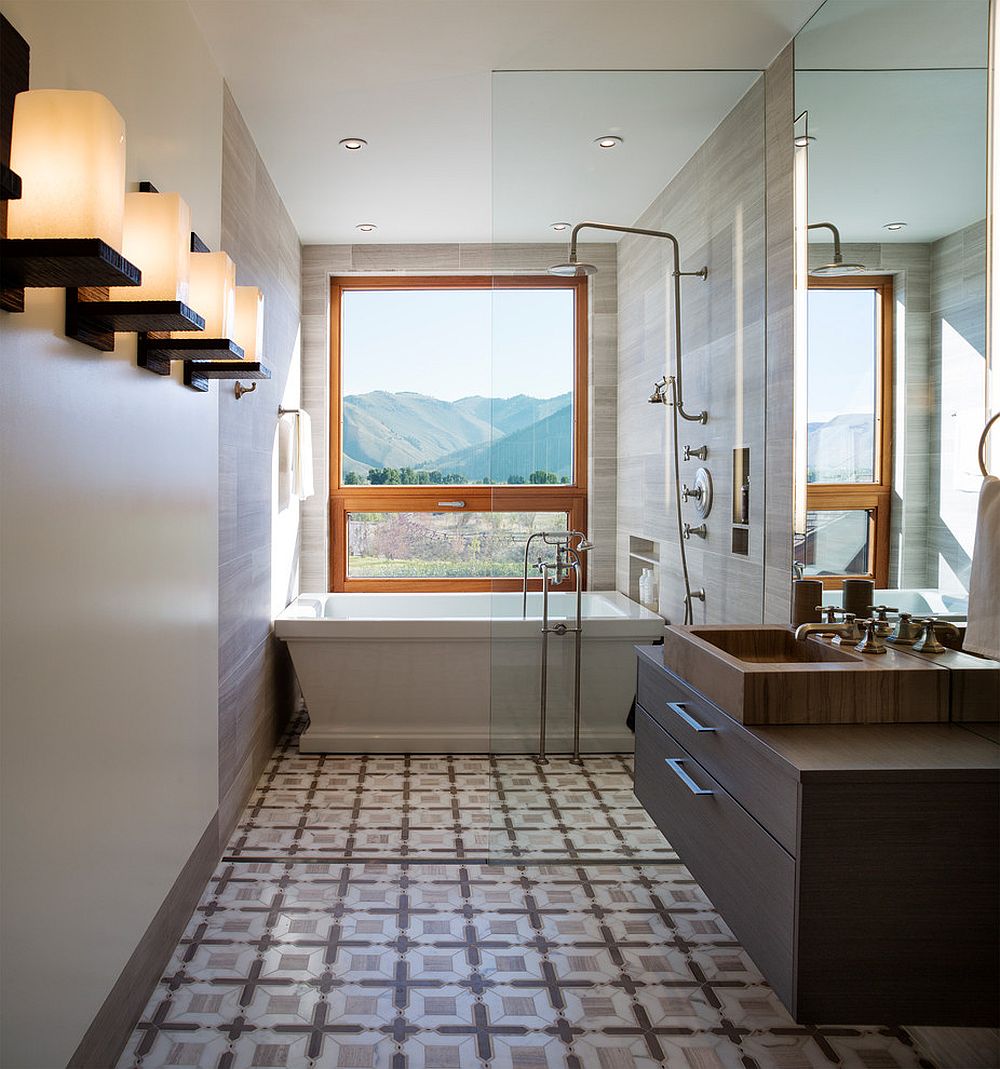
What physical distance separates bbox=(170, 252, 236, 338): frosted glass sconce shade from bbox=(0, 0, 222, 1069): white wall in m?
0.19

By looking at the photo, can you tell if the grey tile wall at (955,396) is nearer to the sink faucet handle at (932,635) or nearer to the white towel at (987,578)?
the sink faucet handle at (932,635)

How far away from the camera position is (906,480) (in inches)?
85.7

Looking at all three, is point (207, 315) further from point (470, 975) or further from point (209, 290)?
point (470, 975)

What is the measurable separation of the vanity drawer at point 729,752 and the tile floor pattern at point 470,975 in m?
0.45

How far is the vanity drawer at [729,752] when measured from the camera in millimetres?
1728

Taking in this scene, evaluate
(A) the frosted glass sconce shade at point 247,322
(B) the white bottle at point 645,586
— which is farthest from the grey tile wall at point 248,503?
(B) the white bottle at point 645,586

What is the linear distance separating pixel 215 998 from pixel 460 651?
2037 mm

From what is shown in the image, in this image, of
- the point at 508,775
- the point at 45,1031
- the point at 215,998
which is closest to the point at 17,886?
the point at 45,1031

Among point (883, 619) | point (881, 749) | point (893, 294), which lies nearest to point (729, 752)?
point (881, 749)

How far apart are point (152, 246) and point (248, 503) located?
5.96ft

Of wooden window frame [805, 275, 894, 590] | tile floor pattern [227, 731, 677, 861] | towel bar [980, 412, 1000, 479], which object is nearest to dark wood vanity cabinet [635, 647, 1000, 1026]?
towel bar [980, 412, 1000, 479]

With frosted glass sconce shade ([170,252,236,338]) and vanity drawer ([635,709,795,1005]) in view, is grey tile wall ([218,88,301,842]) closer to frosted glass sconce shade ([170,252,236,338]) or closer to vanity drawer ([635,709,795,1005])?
frosted glass sconce shade ([170,252,236,338])

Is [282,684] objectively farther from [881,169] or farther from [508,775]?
[881,169]

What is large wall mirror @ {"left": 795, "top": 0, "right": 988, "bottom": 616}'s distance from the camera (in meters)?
1.93
